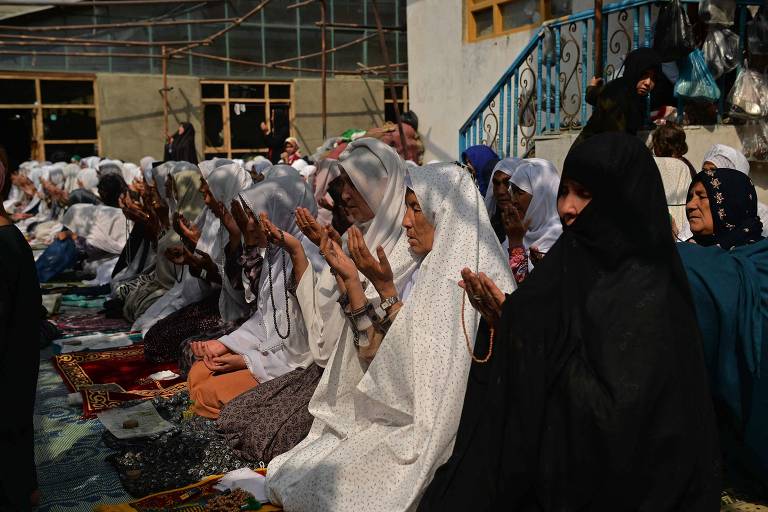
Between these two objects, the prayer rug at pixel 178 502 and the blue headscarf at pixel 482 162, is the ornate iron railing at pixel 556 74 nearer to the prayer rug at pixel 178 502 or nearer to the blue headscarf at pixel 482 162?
the blue headscarf at pixel 482 162

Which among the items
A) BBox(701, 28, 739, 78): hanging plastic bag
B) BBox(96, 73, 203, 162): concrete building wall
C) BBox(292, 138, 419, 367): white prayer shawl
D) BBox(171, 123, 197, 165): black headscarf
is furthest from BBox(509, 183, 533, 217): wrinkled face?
BBox(96, 73, 203, 162): concrete building wall

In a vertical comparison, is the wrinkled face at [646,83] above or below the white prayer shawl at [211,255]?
above

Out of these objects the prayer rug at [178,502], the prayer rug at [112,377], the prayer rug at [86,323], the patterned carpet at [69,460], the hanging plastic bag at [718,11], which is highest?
the hanging plastic bag at [718,11]

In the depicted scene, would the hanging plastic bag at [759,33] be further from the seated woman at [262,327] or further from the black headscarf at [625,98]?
the seated woman at [262,327]

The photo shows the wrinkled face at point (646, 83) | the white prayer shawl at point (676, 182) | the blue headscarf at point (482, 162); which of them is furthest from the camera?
the blue headscarf at point (482, 162)

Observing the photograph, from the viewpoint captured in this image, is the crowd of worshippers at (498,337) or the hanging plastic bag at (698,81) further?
the hanging plastic bag at (698,81)

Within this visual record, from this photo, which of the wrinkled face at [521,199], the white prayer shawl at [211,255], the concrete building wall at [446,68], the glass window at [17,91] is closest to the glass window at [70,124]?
the glass window at [17,91]

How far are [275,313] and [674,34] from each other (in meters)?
3.01

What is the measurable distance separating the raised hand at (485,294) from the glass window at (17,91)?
1375cm

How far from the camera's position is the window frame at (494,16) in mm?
6828

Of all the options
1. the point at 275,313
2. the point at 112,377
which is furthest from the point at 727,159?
the point at 112,377

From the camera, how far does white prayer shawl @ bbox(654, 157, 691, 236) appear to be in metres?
4.30

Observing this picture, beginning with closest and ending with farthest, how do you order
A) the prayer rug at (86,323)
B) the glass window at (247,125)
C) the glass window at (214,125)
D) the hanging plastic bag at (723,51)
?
the hanging plastic bag at (723,51) → the prayer rug at (86,323) → the glass window at (214,125) → the glass window at (247,125)

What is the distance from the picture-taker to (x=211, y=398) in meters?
3.66
